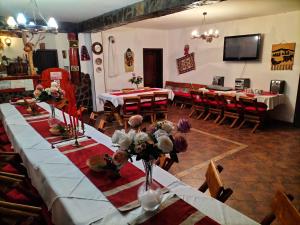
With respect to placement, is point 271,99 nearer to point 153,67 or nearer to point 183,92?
point 183,92

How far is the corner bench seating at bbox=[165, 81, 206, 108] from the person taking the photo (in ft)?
22.6

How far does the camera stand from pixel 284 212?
1103mm

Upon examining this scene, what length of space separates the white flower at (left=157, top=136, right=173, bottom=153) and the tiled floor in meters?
1.62

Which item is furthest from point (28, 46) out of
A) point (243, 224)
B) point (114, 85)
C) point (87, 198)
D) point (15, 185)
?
point (243, 224)

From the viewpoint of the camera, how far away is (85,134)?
228 centimetres

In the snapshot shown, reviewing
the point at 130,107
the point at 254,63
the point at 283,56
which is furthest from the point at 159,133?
the point at 254,63

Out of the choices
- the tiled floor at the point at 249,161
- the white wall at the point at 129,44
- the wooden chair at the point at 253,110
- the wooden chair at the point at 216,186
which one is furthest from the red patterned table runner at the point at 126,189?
the white wall at the point at 129,44

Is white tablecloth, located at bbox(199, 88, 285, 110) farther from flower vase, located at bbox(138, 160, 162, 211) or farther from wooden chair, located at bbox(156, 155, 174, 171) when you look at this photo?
flower vase, located at bbox(138, 160, 162, 211)

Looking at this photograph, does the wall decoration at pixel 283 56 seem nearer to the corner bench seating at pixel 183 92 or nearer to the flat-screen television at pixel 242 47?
the flat-screen television at pixel 242 47

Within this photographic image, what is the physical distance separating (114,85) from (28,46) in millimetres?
2551

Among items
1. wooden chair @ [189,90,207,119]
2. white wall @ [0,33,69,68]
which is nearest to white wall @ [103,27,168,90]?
white wall @ [0,33,69,68]

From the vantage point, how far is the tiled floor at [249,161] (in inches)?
98.2

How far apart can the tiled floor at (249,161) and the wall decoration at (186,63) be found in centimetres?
288

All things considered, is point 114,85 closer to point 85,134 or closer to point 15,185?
point 85,134
